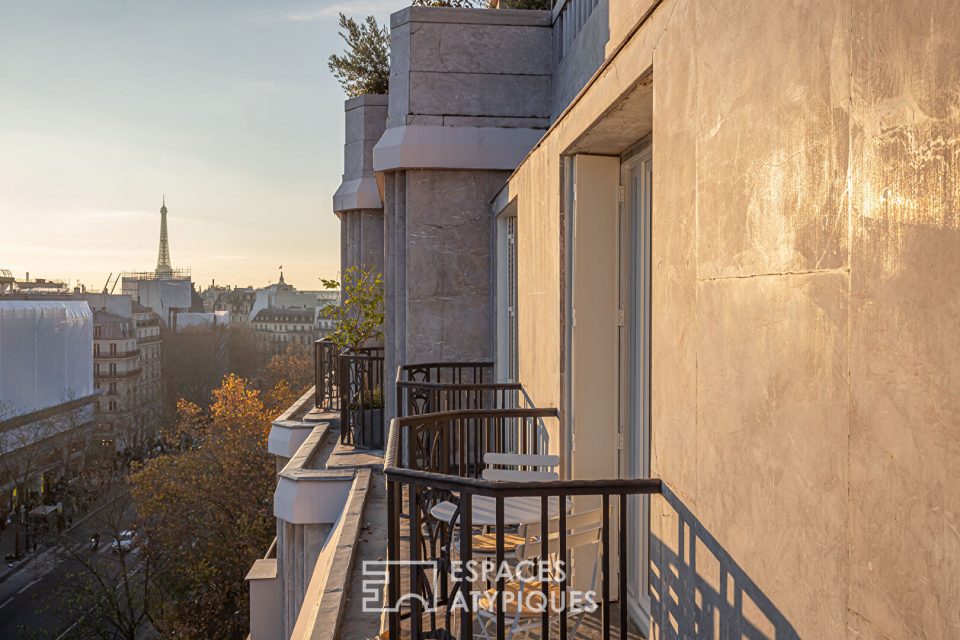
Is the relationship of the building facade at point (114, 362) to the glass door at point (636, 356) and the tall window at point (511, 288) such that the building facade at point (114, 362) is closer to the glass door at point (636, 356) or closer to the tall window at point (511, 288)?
the tall window at point (511, 288)

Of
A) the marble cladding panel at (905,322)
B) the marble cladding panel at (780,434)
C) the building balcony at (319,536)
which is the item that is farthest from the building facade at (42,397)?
the marble cladding panel at (905,322)

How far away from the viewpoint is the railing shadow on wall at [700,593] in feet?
6.31

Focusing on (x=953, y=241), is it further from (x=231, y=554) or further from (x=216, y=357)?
(x=216, y=357)

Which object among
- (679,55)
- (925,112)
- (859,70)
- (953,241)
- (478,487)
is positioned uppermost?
(679,55)

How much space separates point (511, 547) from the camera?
4750mm

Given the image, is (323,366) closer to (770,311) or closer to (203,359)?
(770,311)

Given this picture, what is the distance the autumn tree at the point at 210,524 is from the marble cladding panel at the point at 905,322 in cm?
1770

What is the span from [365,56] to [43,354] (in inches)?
1297

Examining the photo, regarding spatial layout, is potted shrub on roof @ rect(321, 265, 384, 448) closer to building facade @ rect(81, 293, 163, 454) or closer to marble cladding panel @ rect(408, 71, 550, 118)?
marble cladding panel @ rect(408, 71, 550, 118)

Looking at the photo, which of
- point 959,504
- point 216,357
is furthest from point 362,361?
point 216,357

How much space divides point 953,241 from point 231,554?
19707mm

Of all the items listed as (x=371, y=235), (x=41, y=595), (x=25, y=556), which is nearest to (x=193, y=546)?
(x=41, y=595)

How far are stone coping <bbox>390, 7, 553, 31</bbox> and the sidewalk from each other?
21.3m

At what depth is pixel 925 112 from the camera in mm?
1269
